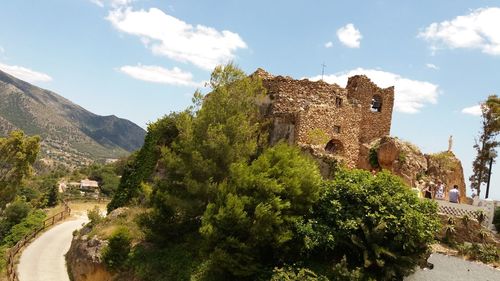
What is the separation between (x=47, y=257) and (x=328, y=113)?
1885cm

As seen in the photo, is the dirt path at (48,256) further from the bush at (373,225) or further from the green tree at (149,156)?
the bush at (373,225)

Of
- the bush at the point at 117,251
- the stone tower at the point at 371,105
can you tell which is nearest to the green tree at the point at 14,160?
the bush at the point at 117,251

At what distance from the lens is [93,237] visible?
873 inches

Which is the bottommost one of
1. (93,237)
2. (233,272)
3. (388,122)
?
(93,237)

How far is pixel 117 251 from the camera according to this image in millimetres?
19422

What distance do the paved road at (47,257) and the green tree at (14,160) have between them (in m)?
5.70

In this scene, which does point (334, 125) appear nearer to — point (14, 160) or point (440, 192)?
point (440, 192)

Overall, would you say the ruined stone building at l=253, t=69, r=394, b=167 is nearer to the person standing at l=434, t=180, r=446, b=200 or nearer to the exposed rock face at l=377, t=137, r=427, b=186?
the exposed rock face at l=377, t=137, r=427, b=186

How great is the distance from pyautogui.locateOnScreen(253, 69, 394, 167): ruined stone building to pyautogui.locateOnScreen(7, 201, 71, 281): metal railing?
15583 mm

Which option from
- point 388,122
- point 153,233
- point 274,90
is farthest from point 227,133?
point 388,122

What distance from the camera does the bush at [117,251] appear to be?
760 inches

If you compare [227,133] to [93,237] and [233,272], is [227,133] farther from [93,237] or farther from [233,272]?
[93,237]

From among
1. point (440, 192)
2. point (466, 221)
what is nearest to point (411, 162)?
point (440, 192)

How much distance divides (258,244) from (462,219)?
887 centimetres
